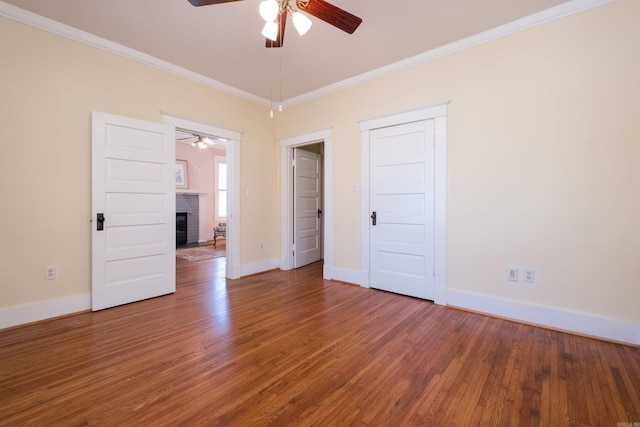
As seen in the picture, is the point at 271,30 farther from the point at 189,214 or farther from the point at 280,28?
the point at 189,214

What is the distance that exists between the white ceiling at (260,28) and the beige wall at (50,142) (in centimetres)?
34

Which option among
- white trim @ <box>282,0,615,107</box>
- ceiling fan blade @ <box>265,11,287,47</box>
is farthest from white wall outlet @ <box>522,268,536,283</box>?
ceiling fan blade @ <box>265,11,287,47</box>

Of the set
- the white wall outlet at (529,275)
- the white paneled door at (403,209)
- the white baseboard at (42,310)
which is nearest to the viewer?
the white baseboard at (42,310)

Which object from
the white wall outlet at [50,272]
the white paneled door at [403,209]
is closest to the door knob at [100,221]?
the white wall outlet at [50,272]

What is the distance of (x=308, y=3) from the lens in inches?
75.3

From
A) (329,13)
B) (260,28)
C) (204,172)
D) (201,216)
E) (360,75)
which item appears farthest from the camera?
(204,172)

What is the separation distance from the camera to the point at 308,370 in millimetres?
1937

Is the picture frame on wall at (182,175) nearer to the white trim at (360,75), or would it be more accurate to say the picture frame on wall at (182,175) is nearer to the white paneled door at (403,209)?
the white trim at (360,75)

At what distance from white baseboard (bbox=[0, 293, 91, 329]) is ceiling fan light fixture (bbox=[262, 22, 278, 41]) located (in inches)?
125

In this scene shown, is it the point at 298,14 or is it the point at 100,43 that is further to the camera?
the point at 100,43

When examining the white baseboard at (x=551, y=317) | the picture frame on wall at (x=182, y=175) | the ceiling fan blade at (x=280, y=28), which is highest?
the ceiling fan blade at (x=280, y=28)

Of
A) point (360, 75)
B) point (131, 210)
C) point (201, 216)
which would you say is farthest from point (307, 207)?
point (201, 216)

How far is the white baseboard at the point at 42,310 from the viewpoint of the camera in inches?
101

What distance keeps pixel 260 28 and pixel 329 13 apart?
117 cm
